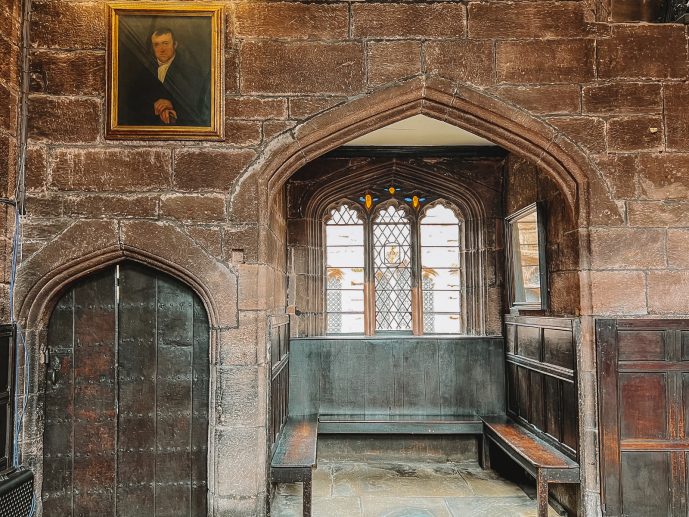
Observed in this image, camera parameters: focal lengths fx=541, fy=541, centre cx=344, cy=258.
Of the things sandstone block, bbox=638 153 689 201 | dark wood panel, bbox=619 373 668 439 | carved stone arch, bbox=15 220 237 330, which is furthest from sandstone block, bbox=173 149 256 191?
dark wood panel, bbox=619 373 668 439

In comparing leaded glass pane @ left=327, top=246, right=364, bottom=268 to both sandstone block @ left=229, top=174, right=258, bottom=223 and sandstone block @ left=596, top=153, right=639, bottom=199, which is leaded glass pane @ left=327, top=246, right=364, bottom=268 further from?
sandstone block @ left=596, top=153, right=639, bottom=199

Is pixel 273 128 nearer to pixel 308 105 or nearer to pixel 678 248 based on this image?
pixel 308 105

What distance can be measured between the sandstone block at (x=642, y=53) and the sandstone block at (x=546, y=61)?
116mm

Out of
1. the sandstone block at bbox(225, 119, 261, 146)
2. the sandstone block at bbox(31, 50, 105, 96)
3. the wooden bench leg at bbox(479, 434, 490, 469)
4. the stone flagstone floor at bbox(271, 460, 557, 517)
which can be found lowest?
the stone flagstone floor at bbox(271, 460, 557, 517)

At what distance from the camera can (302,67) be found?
3.85 meters

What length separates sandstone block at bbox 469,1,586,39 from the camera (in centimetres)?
388

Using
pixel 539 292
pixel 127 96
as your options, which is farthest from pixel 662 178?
pixel 127 96

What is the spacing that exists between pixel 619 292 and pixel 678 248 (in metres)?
0.51

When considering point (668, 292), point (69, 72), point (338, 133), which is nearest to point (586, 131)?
point (668, 292)

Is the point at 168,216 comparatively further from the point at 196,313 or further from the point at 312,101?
the point at 312,101

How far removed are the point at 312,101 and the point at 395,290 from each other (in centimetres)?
279

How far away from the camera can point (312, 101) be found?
151 inches

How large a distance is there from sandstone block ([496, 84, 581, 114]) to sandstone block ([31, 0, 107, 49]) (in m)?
3.02

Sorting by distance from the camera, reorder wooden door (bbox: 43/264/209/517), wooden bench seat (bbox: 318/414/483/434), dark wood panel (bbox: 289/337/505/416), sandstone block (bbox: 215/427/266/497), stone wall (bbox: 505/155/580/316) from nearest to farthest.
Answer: sandstone block (bbox: 215/427/266/497) < wooden door (bbox: 43/264/209/517) < stone wall (bbox: 505/155/580/316) < wooden bench seat (bbox: 318/414/483/434) < dark wood panel (bbox: 289/337/505/416)
